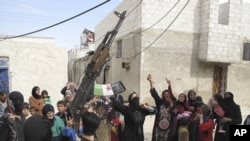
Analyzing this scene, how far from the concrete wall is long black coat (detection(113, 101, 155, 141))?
566cm

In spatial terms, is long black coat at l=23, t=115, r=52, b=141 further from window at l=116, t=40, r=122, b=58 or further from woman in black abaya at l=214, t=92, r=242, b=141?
window at l=116, t=40, r=122, b=58

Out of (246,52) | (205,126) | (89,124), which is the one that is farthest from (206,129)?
(246,52)

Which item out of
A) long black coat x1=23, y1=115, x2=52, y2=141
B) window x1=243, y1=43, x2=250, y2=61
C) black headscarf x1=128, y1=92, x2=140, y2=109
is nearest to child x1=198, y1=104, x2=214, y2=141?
black headscarf x1=128, y1=92, x2=140, y2=109

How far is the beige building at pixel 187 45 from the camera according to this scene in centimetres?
1101

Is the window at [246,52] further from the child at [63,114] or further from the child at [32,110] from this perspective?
the child at [63,114]

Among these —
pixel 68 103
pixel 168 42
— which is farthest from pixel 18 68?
pixel 168 42

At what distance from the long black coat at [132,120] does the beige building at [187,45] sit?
5938 millimetres

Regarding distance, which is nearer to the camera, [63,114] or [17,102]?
[17,102]

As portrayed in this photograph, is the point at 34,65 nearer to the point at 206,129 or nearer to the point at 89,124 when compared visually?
the point at 206,129

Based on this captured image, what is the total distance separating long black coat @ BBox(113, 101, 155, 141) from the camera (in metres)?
4.79

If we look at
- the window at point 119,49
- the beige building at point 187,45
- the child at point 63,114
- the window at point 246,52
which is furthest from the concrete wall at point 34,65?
the window at point 246,52

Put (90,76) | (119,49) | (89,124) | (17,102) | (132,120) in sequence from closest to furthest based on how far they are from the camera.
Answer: (89,124)
(17,102)
(132,120)
(90,76)
(119,49)

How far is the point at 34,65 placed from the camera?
9781mm

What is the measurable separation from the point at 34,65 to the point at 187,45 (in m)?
5.70
